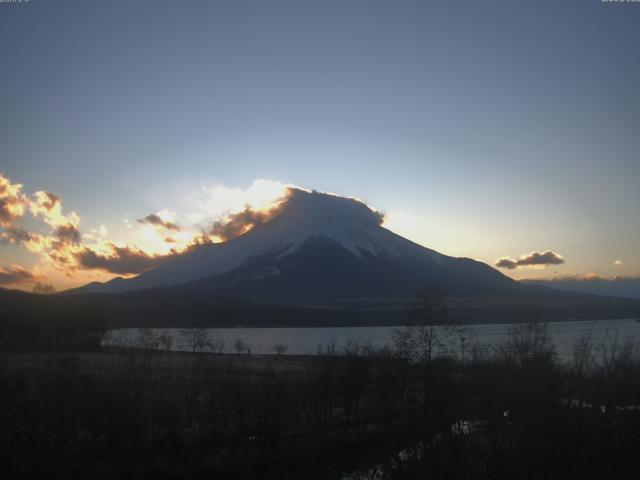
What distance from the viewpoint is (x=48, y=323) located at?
183 ft

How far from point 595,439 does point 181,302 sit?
140m

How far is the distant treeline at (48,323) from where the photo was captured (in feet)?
164

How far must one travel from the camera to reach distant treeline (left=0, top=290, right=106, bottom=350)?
4991 cm

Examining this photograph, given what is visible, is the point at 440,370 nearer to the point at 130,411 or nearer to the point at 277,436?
the point at 277,436

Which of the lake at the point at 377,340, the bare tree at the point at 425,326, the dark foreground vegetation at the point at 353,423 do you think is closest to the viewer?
the dark foreground vegetation at the point at 353,423

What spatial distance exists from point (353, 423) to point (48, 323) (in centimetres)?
4197

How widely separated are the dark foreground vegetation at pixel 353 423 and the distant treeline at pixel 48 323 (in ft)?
90.2

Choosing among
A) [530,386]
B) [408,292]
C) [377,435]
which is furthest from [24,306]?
[408,292]

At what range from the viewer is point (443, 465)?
28.6ft

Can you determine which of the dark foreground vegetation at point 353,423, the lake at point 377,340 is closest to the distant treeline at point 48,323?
the lake at point 377,340

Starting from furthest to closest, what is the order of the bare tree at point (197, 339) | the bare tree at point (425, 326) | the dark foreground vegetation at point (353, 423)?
the bare tree at point (197, 339), the bare tree at point (425, 326), the dark foreground vegetation at point (353, 423)

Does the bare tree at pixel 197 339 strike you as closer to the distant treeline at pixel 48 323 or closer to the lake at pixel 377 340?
the lake at pixel 377 340

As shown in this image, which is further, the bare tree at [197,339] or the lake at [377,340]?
the bare tree at [197,339]

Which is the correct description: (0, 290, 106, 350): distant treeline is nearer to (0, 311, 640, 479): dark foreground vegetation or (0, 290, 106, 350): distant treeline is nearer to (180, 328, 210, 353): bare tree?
(180, 328, 210, 353): bare tree
